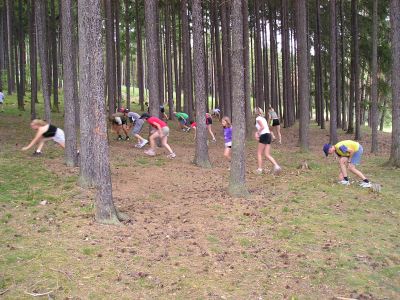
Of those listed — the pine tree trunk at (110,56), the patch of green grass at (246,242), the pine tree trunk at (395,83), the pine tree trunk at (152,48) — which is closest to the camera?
the patch of green grass at (246,242)

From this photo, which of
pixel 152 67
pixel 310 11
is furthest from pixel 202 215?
pixel 310 11

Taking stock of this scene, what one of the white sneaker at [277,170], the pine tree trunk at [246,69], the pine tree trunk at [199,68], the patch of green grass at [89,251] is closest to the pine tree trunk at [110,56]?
the pine tree trunk at [246,69]

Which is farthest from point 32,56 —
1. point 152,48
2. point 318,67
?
point 318,67

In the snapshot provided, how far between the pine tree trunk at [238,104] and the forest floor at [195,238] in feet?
1.42

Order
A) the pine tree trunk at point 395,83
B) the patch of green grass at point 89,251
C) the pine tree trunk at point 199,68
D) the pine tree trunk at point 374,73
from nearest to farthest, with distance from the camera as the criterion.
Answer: the patch of green grass at point 89,251
the pine tree trunk at point 199,68
the pine tree trunk at point 395,83
the pine tree trunk at point 374,73

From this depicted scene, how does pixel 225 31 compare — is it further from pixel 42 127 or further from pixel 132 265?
pixel 132 265

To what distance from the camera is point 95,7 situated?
7.21 m

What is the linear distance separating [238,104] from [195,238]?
336 cm

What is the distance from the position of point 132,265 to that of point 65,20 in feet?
23.8

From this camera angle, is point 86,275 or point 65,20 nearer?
point 86,275

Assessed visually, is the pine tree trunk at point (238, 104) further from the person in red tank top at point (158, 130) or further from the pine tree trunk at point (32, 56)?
the pine tree trunk at point (32, 56)

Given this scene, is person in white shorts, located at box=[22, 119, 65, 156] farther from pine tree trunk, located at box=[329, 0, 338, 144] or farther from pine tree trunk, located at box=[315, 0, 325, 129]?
pine tree trunk, located at box=[315, 0, 325, 129]

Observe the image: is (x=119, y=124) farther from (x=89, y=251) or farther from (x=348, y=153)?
(x=89, y=251)

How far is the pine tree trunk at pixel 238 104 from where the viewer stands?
8.83 meters
